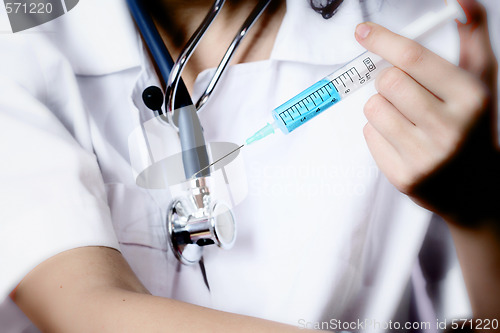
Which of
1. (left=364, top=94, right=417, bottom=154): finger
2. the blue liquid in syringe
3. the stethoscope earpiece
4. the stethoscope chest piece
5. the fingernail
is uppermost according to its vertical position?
the fingernail

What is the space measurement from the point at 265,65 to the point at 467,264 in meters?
0.39

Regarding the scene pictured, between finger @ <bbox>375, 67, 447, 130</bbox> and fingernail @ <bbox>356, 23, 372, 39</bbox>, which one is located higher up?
fingernail @ <bbox>356, 23, 372, 39</bbox>

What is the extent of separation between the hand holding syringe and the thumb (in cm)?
3

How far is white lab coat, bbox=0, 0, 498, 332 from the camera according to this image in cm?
56

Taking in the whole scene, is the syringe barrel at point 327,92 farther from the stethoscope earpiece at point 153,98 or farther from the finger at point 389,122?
the stethoscope earpiece at point 153,98

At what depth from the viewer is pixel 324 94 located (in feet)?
1.92

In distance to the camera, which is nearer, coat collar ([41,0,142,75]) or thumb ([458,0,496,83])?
thumb ([458,0,496,83])

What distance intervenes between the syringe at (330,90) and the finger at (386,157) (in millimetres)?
64

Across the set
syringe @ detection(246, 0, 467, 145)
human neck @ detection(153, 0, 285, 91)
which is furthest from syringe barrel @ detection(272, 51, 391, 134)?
human neck @ detection(153, 0, 285, 91)

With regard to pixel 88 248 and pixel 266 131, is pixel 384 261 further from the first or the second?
pixel 88 248

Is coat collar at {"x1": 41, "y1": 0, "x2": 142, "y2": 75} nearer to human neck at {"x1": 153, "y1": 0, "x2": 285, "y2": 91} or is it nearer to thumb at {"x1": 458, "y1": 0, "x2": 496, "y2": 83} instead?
human neck at {"x1": 153, "y1": 0, "x2": 285, "y2": 91}

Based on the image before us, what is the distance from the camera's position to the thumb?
54cm

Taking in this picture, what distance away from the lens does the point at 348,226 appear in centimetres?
61

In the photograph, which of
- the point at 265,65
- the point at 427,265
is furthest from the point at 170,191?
the point at 427,265
